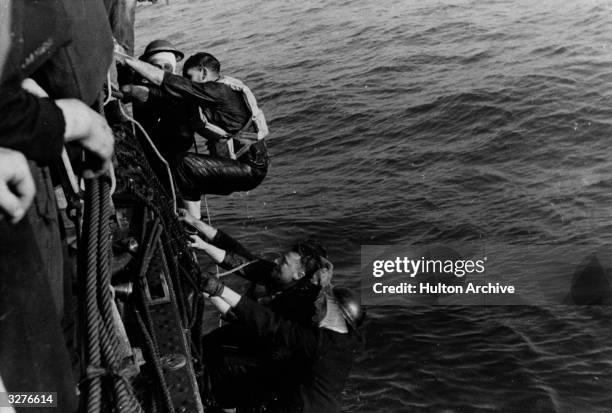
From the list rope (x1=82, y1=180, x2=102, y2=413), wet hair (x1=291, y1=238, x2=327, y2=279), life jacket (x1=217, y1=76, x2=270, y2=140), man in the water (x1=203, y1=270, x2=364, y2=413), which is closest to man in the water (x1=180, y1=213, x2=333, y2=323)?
wet hair (x1=291, y1=238, x2=327, y2=279)

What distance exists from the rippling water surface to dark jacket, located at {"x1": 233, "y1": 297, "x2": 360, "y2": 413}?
10.2ft

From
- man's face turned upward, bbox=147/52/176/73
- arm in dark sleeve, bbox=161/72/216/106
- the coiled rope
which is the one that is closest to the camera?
the coiled rope

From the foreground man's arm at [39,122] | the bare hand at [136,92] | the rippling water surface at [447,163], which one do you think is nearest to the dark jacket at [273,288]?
the bare hand at [136,92]

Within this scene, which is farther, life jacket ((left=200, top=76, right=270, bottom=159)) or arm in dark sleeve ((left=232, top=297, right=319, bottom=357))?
life jacket ((left=200, top=76, right=270, bottom=159))

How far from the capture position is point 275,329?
16.4 ft

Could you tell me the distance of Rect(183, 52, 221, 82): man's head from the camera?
621cm

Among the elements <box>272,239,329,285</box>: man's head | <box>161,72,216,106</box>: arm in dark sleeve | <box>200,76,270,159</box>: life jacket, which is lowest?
<box>272,239,329,285</box>: man's head

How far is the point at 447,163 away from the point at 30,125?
1270cm

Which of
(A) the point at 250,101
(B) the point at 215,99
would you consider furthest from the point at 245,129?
(B) the point at 215,99

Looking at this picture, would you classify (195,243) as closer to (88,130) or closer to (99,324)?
(99,324)

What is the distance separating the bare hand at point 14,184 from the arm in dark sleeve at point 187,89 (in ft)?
13.4

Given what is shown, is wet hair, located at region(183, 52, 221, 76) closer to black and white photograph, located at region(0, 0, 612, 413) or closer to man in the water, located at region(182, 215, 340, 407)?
black and white photograph, located at region(0, 0, 612, 413)

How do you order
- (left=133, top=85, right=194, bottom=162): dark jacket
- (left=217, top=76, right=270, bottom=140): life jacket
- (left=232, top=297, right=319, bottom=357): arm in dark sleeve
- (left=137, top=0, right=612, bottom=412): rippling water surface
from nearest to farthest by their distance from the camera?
1. (left=232, top=297, right=319, bottom=357): arm in dark sleeve
2. (left=133, top=85, right=194, bottom=162): dark jacket
3. (left=217, top=76, right=270, bottom=140): life jacket
4. (left=137, top=0, right=612, bottom=412): rippling water surface

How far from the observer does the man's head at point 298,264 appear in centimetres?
545
